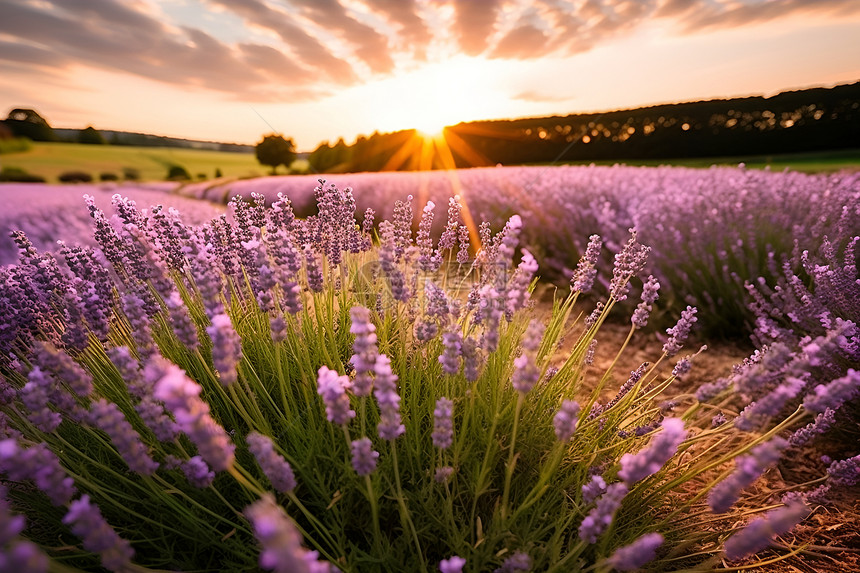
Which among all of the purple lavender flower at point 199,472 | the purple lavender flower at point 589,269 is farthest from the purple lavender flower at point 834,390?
the purple lavender flower at point 199,472

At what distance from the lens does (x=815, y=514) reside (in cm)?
197

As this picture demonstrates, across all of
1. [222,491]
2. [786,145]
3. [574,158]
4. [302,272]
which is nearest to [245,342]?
[302,272]

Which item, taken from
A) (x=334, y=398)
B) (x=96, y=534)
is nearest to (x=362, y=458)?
(x=334, y=398)

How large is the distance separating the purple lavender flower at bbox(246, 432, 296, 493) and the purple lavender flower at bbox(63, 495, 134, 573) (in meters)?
0.28

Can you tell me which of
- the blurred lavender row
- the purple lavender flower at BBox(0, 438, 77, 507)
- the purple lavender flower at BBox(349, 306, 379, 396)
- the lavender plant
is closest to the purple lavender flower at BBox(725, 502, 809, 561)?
the lavender plant

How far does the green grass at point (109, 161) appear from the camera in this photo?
17859 mm

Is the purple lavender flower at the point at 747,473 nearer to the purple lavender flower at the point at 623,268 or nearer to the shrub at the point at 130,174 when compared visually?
the purple lavender flower at the point at 623,268

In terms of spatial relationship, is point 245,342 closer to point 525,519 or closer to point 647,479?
point 525,519

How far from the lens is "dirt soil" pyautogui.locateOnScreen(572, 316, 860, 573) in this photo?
1.71 metres

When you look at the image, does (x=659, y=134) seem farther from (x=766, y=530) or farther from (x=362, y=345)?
(x=362, y=345)

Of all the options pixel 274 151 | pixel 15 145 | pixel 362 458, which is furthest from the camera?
pixel 274 151

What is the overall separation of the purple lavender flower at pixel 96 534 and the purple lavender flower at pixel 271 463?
0.28 m

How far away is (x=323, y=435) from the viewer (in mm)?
1510

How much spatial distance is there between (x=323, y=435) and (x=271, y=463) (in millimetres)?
616
